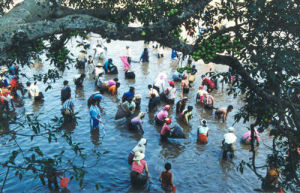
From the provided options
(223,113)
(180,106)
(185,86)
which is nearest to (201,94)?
(185,86)

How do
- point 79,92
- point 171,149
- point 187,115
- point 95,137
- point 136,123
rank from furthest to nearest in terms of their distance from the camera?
1. point 79,92
2. point 187,115
3. point 136,123
4. point 95,137
5. point 171,149

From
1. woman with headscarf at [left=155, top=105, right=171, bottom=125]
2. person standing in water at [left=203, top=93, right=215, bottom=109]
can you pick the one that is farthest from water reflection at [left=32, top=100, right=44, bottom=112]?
person standing in water at [left=203, top=93, right=215, bottom=109]

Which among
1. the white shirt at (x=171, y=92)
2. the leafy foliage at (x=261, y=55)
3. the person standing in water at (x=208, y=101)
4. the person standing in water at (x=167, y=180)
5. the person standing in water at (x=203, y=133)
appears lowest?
the person standing in water at (x=167, y=180)

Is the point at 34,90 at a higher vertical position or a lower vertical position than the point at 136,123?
higher

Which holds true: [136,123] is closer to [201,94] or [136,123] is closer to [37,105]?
[201,94]

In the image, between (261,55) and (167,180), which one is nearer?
(261,55)

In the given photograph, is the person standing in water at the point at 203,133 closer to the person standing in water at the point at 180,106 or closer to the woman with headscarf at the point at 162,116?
the woman with headscarf at the point at 162,116

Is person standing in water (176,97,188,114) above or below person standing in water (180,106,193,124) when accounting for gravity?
above

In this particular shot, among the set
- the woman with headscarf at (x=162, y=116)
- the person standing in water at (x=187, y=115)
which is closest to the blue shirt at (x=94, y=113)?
the woman with headscarf at (x=162, y=116)

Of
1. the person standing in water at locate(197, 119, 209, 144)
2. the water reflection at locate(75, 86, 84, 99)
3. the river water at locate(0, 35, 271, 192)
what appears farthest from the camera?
the water reflection at locate(75, 86, 84, 99)

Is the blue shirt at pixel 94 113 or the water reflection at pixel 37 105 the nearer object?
the blue shirt at pixel 94 113

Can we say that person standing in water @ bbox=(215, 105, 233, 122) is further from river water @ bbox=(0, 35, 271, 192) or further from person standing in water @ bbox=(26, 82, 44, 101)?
person standing in water @ bbox=(26, 82, 44, 101)

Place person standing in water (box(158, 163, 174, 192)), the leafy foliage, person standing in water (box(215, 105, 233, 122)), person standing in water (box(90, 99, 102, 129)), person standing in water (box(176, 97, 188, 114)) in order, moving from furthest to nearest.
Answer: person standing in water (box(176, 97, 188, 114)) → person standing in water (box(215, 105, 233, 122)) → person standing in water (box(90, 99, 102, 129)) → person standing in water (box(158, 163, 174, 192)) → the leafy foliage

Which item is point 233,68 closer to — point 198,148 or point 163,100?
point 198,148
